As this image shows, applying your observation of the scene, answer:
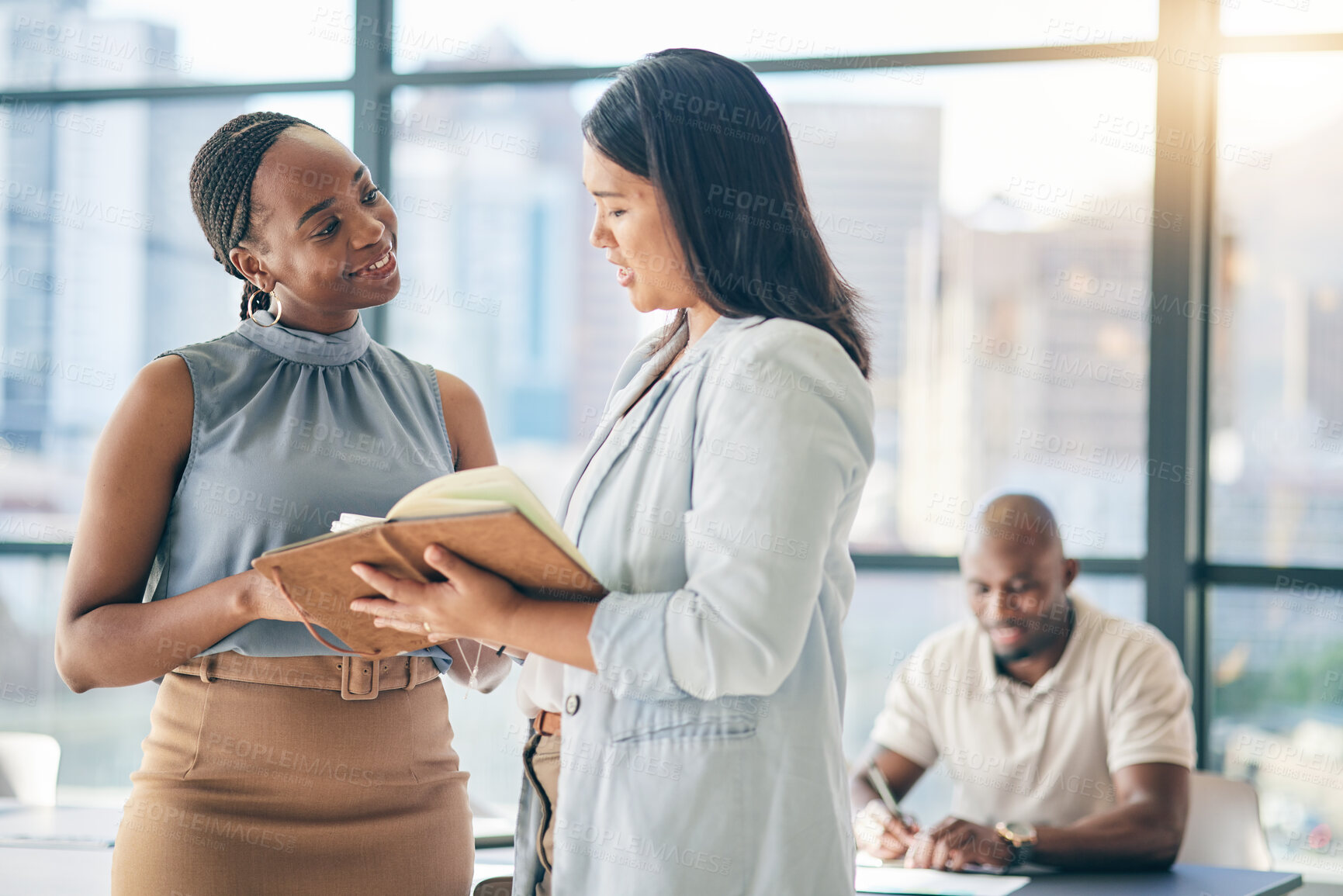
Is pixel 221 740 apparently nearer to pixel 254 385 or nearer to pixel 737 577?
pixel 254 385

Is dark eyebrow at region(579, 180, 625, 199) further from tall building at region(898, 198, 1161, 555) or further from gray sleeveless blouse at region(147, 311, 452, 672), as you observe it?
tall building at region(898, 198, 1161, 555)

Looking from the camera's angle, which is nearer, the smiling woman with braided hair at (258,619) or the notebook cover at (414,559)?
the notebook cover at (414,559)

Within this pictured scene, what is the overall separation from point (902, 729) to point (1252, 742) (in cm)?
131

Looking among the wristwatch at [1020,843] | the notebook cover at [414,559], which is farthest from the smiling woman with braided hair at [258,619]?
the wristwatch at [1020,843]

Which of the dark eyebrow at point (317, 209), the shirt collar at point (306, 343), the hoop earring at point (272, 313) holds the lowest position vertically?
the shirt collar at point (306, 343)

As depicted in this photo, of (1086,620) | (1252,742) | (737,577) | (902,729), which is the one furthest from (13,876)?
(1252,742)

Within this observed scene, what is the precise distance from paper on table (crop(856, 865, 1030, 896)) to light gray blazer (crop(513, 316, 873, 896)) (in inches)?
34.3

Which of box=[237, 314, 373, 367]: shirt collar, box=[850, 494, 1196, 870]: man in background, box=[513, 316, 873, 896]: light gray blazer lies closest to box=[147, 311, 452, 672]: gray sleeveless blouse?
box=[237, 314, 373, 367]: shirt collar

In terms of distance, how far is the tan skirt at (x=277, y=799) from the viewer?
1301mm

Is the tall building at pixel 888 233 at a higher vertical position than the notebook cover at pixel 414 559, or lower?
higher

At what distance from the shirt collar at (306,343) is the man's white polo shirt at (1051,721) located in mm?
1894

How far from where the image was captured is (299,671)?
1.37 meters

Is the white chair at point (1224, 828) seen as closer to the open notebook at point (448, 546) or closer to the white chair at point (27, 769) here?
the open notebook at point (448, 546)

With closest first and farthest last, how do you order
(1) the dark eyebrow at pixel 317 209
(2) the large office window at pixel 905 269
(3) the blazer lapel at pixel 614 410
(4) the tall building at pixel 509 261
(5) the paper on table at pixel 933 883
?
1. (3) the blazer lapel at pixel 614 410
2. (1) the dark eyebrow at pixel 317 209
3. (5) the paper on table at pixel 933 883
4. (2) the large office window at pixel 905 269
5. (4) the tall building at pixel 509 261
